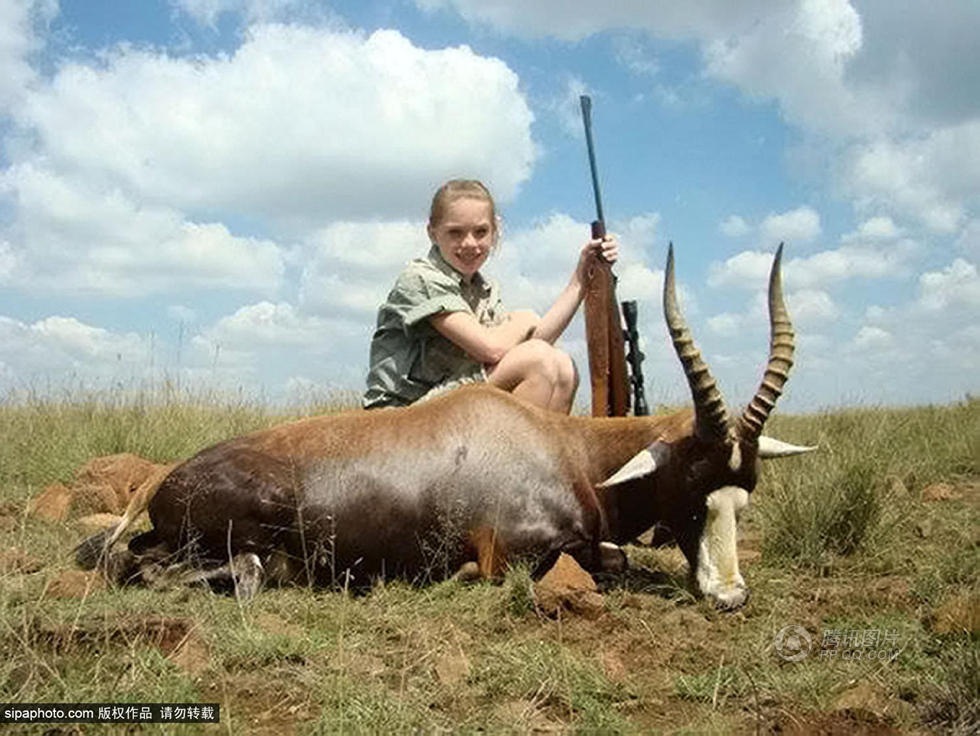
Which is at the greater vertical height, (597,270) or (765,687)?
(597,270)

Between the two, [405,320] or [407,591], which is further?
[405,320]

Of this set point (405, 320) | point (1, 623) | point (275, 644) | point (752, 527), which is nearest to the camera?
point (1, 623)

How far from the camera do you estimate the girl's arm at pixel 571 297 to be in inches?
229

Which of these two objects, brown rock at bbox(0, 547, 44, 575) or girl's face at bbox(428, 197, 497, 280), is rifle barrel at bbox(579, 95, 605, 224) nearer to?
girl's face at bbox(428, 197, 497, 280)

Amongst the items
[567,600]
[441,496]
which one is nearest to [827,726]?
[567,600]

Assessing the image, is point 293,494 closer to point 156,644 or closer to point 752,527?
point 156,644

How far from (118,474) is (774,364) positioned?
4652 mm

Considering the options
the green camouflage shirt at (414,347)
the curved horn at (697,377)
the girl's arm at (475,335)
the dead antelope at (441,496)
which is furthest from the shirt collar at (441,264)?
the curved horn at (697,377)

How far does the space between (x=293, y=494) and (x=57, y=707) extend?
1.95m

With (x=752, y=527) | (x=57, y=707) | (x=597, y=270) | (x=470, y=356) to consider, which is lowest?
(x=752, y=527)

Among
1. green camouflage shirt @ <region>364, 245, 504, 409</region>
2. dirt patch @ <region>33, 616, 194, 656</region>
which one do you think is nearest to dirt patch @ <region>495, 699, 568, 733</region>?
dirt patch @ <region>33, 616, 194, 656</region>

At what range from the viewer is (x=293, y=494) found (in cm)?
448

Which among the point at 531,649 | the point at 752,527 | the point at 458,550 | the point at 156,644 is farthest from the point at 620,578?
the point at 156,644

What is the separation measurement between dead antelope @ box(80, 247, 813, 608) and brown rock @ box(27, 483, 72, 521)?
208 cm
